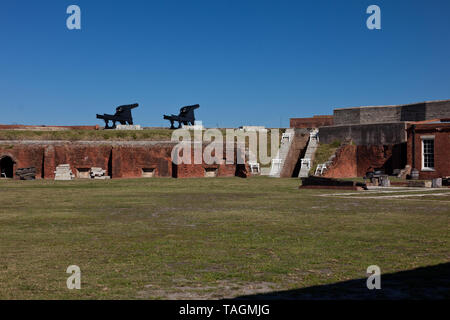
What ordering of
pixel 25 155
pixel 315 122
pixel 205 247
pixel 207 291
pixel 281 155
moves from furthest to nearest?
pixel 315 122
pixel 281 155
pixel 25 155
pixel 205 247
pixel 207 291

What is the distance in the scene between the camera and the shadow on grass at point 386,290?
5.45 m

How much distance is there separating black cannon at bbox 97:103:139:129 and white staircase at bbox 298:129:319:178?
17539 mm

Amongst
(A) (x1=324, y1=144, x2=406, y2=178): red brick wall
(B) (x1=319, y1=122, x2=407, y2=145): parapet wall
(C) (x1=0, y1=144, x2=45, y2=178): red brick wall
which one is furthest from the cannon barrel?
(A) (x1=324, y1=144, x2=406, y2=178): red brick wall

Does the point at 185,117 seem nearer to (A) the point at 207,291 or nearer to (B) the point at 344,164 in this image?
(B) the point at 344,164

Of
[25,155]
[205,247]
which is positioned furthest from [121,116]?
[205,247]

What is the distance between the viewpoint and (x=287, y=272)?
21.9ft

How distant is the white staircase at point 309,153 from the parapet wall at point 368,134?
650 millimetres

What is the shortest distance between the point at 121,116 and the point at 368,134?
75.4 ft

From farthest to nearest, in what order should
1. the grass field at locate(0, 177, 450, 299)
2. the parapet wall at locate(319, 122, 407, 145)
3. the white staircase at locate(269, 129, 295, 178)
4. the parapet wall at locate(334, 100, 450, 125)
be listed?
the parapet wall at locate(334, 100, 450, 125) < the white staircase at locate(269, 129, 295, 178) < the parapet wall at locate(319, 122, 407, 145) < the grass field at locate(0, 177, 450, 299)

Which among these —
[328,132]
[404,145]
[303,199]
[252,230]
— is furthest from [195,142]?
[252,230]

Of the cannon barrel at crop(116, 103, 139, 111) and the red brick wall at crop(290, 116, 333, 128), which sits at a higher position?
the cannon barrel at crop(116, 103, 139, 111)

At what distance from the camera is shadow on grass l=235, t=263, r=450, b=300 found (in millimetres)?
5449

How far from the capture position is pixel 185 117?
4966 centimetres

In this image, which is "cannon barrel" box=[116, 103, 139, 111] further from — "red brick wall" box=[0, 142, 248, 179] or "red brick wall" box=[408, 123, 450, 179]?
"red brick wall" box=[408, 123, 450, 179]
